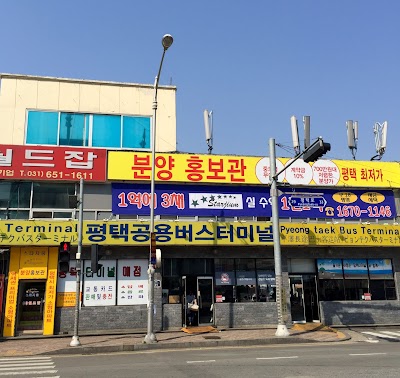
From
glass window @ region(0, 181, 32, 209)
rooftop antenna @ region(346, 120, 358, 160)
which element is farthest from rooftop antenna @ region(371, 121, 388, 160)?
glass window @ region(0, 181, 32, 209)

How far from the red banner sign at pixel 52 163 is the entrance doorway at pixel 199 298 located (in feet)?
22.5

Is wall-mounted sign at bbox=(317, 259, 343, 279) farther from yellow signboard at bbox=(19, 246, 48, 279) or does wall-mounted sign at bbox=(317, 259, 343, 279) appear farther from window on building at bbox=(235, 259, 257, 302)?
yellow signboard at bbox=(19, 246, 48, 279)

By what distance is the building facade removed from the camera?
20.3m

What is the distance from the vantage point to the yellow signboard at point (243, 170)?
21906 millimetres

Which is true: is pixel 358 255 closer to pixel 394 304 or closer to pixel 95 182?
pixel 394 304

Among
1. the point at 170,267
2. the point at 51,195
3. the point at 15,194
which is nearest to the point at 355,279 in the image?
the point at 170,267

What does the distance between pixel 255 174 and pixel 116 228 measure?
314 inches

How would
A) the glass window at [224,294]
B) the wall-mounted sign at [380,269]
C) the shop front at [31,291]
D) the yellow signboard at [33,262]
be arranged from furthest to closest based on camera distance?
the wall-mounted sign at [380,269]
the glass window at [224,294]
the yellow signboard at [33,262]
the shop front at [31,291]

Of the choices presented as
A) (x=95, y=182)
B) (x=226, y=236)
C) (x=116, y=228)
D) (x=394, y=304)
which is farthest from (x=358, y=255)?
(x=95, y=182)

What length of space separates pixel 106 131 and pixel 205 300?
34.6ft

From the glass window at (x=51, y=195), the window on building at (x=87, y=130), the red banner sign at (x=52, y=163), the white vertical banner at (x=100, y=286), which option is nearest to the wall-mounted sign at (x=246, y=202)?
the red banner sign at (x=52, y=163)

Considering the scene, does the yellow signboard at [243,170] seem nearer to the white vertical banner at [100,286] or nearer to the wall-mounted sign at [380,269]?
the wall-mounted sign at [380,269]

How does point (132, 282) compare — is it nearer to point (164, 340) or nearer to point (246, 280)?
point (164, 340)

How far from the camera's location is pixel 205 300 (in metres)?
21.7
